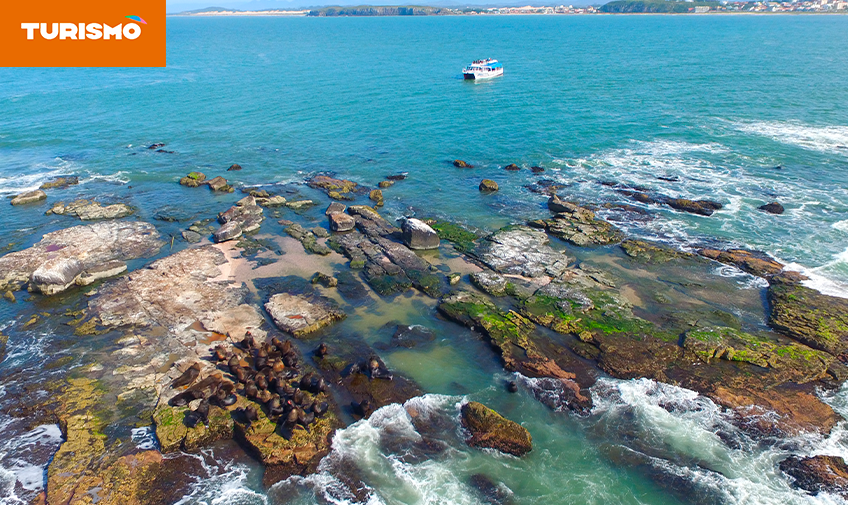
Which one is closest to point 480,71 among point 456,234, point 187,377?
point 456,234

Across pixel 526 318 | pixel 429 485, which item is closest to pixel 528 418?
pixel 429 485

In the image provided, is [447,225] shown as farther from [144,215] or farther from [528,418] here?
[144,215]

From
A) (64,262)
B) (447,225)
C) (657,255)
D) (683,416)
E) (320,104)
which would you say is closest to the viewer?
(683,416)

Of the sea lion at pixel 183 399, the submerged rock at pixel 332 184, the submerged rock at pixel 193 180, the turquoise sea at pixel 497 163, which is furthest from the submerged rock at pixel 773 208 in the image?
the submerged rock at pixel 193 180

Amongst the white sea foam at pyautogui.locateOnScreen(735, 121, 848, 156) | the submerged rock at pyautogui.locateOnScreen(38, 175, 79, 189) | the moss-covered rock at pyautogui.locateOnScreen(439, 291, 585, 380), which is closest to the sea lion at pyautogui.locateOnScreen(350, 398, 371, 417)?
the moss-covered rock at pyautogui.locateOnScreen(439, 291, 585, 380)

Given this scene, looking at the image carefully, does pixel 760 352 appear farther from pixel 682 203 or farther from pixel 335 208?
pixel 335 208

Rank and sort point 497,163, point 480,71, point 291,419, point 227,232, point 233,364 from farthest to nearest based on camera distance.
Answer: point 480,71 → point 497,163 → point 227,232 → point 233,364 → point 291,419
